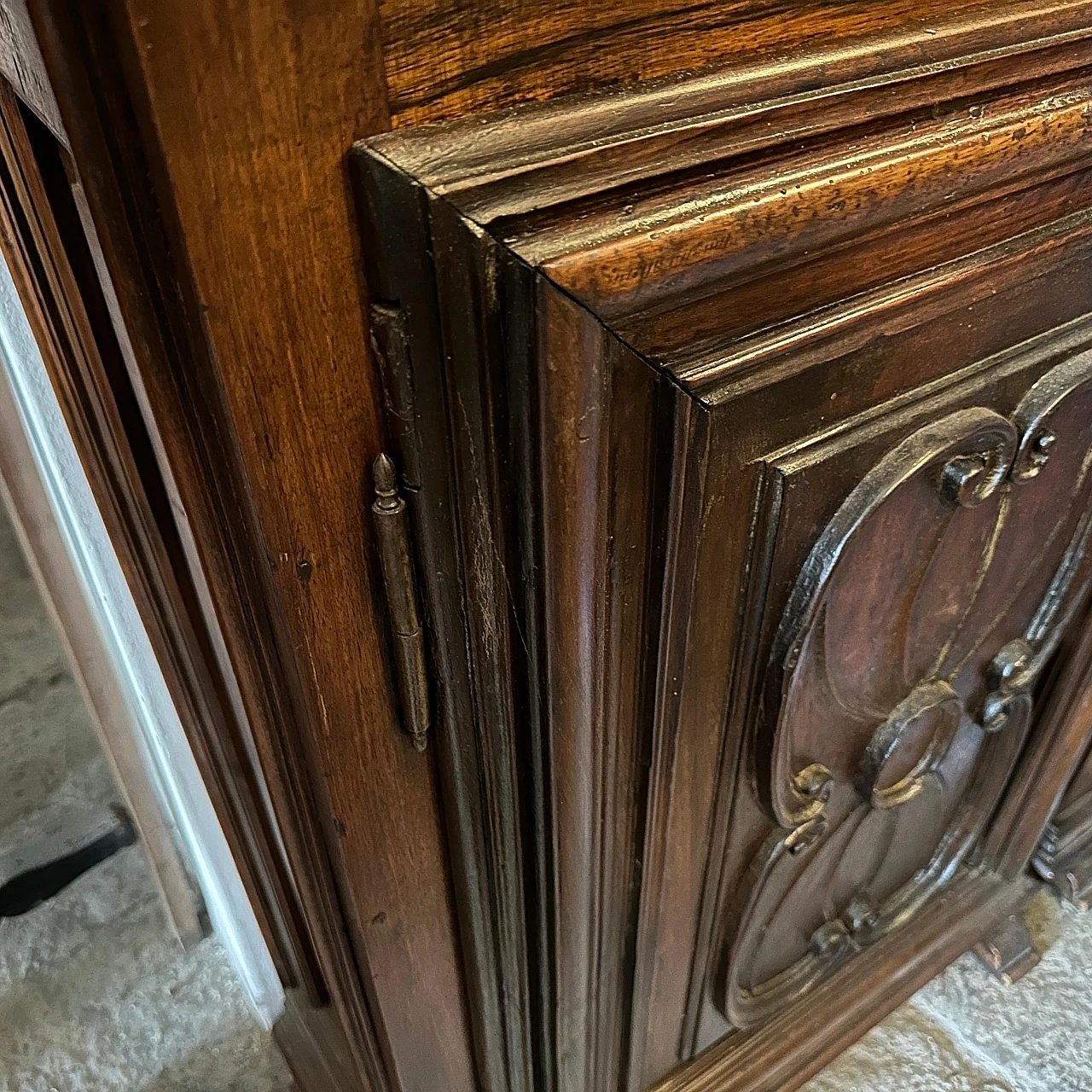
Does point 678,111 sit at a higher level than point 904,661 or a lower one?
higher

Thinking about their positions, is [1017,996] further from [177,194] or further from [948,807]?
[177,194]

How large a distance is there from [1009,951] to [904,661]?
0.76 m

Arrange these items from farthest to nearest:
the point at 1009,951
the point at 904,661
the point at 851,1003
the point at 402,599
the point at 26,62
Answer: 1. the point at 1009,951
2. the point at 851,1003
3. the point at 904,661
4. the point at 402,599
5. the point at 26,62

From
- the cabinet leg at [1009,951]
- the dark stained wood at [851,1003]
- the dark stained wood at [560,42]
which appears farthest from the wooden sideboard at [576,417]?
the cabinet leg at [1009,951]

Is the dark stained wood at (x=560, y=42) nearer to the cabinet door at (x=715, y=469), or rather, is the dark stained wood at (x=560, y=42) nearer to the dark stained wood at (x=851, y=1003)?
the cabinet door at (x=715, y=469)

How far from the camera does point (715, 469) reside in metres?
0.45

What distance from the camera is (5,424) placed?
0.81 meters

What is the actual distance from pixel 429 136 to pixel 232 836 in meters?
0.69

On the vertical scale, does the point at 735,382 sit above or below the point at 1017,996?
above

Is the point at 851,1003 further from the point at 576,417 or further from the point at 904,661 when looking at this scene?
the point at 576,417

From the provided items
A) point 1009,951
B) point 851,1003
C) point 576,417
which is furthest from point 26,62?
point 1009,951

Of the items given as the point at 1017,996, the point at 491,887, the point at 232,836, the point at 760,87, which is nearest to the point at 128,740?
the point at 232,836

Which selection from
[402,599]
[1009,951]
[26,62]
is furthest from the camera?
[1009,951]

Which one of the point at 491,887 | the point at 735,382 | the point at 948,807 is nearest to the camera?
the point at 735,382
